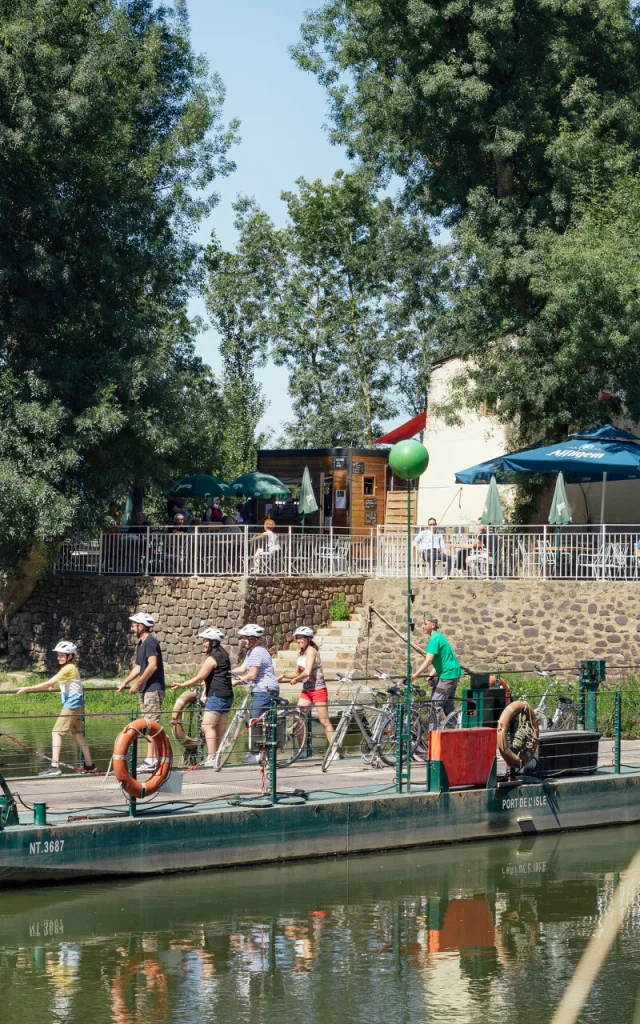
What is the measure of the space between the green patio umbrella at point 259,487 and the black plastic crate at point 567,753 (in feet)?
59.7

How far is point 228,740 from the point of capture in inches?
623

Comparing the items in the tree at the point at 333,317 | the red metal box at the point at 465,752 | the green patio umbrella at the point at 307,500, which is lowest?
the red metal box at the point at 465,752

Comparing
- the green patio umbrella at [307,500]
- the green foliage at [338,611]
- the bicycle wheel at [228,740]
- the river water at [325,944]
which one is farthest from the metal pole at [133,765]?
the green patio umbrella at [307,500]

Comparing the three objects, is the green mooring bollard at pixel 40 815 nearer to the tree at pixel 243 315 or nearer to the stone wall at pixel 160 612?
the stone wall at pixel 160 612

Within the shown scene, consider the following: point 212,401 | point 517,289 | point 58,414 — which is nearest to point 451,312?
point 517,289

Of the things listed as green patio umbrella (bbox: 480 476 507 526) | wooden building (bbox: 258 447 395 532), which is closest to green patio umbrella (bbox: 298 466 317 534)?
wooden building (bbox: 258 447 395 532)

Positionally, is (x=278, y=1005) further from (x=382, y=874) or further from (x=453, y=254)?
(x=453, y=254)

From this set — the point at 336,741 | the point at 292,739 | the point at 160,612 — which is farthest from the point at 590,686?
the point at 160,612

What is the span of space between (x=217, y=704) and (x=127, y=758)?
2.27 meters

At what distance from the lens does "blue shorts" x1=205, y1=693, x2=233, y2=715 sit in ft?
50.1

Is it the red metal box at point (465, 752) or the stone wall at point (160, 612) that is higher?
the stone wall at point (160, 612)

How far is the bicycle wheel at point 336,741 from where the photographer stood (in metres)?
15.9

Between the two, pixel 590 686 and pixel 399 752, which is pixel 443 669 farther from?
pixel 590 686

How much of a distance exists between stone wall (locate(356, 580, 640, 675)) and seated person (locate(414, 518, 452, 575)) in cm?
46
